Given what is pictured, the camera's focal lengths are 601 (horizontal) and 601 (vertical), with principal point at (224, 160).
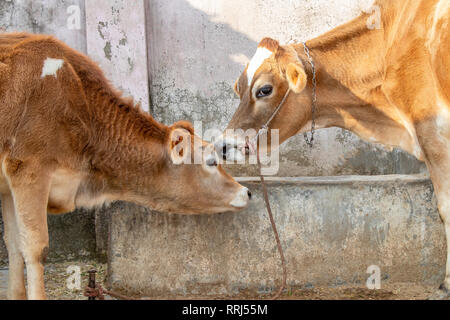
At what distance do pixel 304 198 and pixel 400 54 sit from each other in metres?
1.26

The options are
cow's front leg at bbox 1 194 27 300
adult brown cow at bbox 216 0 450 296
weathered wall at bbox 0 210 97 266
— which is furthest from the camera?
weathered wall at bbox 0 210 97 266

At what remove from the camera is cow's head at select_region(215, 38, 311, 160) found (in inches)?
170

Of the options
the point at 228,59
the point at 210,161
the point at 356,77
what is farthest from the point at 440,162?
A: the point at 228,59

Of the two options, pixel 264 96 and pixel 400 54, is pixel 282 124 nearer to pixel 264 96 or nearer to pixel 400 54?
pixel 264 96

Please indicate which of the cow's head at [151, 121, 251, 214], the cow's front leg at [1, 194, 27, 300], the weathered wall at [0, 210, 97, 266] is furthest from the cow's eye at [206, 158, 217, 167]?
the weathered wall at [0, 210, 97, 266]

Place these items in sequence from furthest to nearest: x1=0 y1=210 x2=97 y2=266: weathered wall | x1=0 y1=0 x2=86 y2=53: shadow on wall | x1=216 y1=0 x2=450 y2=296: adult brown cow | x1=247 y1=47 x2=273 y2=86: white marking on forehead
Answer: x1=0 y1=0 x2=86 y2=53: shadow on wall < x1=0 y1=210 x2=97 y2=266: weathered wall < x1=247 y1=47 x2=273 y2=86: white marking on forehead < x1=216 y1=0 x2=450 y2=296: adult brown cow

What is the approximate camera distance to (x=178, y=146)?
13.7ft

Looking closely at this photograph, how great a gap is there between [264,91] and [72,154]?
1421mm

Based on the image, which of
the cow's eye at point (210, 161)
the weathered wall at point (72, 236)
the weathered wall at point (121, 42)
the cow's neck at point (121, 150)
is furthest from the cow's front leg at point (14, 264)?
the weathered wall at point (121, 42)

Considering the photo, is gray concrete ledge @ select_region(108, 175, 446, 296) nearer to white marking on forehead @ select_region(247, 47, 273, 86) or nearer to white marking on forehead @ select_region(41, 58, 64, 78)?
white marking on forehead @ select_region(247, 47, 273, 86)

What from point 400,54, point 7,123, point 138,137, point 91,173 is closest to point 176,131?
point 138,137

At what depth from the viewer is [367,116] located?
4.59m
